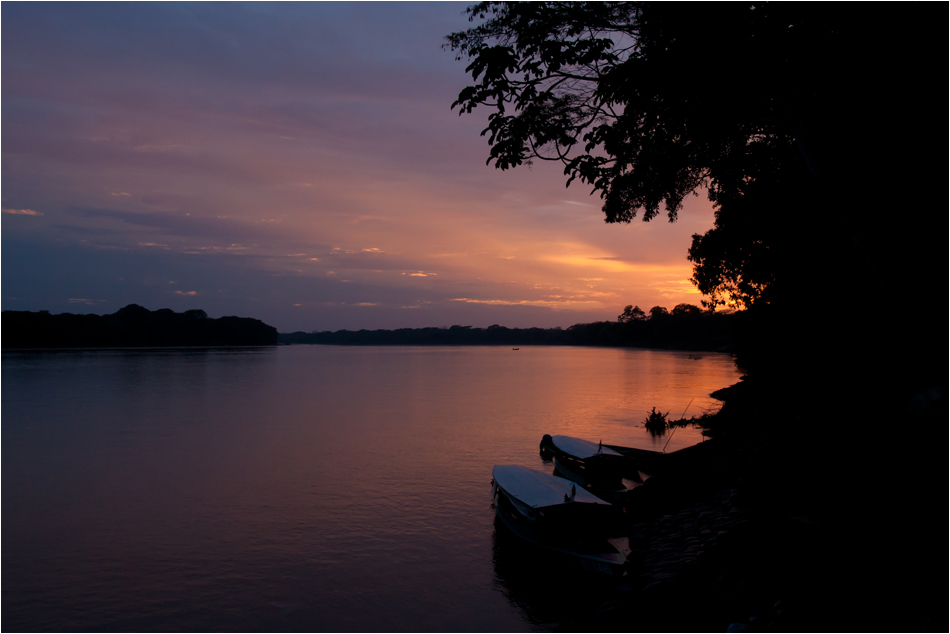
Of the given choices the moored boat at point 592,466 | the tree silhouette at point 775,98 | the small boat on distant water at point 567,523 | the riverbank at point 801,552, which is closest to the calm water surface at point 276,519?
the small boat on distant water at point 567,523

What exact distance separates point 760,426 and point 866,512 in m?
13.0

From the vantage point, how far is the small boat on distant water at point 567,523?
1381cm

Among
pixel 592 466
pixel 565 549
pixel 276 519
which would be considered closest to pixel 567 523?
pixel 565 549

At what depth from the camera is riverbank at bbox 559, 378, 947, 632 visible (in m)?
7.99

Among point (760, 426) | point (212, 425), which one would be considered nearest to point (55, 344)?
point (212, 425)

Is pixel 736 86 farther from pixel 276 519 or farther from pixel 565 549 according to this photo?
pixel 276 519

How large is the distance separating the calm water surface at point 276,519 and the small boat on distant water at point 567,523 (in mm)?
621

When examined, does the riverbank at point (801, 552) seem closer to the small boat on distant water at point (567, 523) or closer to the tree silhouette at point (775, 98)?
the small boat on distant water at point (567, 523)

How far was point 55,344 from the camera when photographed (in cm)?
18912

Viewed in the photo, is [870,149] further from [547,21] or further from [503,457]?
[503,457]

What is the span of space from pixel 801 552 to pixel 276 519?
1680 cm

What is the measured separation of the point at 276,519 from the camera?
65.9 ft

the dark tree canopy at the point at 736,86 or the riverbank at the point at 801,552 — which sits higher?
the dark tree canopy at the point at 736,86

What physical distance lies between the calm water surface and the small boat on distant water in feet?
2.04
